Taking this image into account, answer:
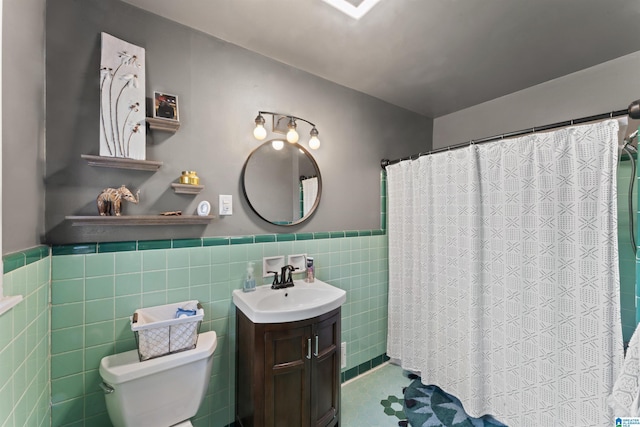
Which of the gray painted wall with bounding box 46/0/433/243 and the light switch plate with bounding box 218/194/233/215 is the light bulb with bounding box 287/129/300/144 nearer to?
the gray painted wall with bounding box 46/0/433/243

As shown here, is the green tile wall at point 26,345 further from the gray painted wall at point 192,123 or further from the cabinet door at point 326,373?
the cabinet door at point 326,373

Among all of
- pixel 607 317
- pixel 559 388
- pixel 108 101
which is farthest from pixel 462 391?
pixel 108 101

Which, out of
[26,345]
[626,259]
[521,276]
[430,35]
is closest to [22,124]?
[26,345]

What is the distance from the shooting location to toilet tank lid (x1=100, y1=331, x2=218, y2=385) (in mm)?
1044

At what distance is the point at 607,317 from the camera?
1.18 meters

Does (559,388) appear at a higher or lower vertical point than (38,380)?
lower

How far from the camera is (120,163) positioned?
3.95ft

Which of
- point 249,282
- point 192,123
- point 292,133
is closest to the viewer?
point 192,123

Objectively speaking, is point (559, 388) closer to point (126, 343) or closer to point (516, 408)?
point (516, 408)

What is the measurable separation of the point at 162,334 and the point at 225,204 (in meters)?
0.75

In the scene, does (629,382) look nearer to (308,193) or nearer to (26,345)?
(308,193)

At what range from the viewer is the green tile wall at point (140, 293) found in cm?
115

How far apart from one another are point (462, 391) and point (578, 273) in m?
1.08

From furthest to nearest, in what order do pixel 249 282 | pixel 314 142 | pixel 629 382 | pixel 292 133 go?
pixel 314 142, pixel 292 133, pixel 249 282, pixel 629 382
